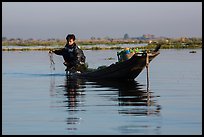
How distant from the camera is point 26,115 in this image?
11.8 meters

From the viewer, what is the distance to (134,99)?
14500 mm

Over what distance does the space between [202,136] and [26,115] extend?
3833 mm

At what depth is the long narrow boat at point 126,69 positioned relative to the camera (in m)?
18.8

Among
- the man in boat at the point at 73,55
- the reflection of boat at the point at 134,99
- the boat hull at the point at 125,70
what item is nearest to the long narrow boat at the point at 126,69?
the boat hull at the point at 125,70

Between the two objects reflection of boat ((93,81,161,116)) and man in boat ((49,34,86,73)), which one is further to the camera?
man in boat ((49,34,86,73))

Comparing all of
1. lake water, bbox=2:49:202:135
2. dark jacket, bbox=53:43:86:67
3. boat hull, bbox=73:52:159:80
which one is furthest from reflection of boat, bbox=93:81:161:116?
dark jacket, bbox=53:43:86:67

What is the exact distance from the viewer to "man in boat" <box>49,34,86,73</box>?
20.8 m

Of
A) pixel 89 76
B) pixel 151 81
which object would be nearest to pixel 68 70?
pixel 89 76

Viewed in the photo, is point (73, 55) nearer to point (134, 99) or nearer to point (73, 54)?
point (73, 54)

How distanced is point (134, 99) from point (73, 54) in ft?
22.3

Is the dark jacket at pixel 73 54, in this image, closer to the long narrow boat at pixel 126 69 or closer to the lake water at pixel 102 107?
the long narrow boat at pixel 126 69

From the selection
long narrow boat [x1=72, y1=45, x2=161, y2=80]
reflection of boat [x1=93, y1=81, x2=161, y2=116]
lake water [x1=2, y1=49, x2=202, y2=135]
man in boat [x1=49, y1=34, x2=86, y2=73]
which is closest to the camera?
lake water [x1=2, y1=49, x2=202, y2=135]

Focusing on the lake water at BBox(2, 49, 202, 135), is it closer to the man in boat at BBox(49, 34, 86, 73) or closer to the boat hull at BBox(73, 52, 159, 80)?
the boat hull at BBox(73, 52, 159, 80)

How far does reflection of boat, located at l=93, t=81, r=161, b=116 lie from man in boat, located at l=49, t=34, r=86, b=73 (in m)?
1.57
